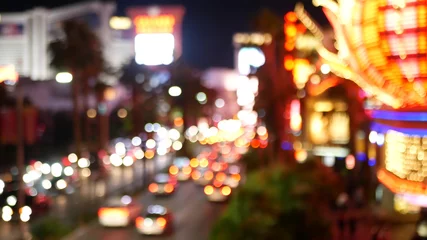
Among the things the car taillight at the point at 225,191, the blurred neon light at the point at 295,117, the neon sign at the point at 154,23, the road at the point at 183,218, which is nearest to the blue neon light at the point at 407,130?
the road at the point at 183,218

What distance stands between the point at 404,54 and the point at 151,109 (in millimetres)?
42999

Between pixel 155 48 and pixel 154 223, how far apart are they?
73369 mm

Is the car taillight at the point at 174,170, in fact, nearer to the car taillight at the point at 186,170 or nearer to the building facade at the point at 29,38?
the car taillight at the point at 186,170

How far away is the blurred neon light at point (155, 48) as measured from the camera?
9500 cm

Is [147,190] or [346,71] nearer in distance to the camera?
[346,71]

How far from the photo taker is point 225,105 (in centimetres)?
16175

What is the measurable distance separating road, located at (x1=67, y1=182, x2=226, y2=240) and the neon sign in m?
56.3

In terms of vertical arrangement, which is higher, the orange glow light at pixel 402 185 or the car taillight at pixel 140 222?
the orange glow light at pixel 402 185

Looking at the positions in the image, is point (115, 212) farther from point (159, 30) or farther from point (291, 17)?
point (159, 30)

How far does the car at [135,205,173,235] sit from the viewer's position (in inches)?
1043

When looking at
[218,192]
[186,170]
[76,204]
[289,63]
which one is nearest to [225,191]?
[218,192]

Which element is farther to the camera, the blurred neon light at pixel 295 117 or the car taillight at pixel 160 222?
the blurred neon light at pixel 295 117

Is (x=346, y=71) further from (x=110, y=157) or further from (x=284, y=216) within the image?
(x=110, y=157)

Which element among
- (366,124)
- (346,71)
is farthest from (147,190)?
(346,71)
